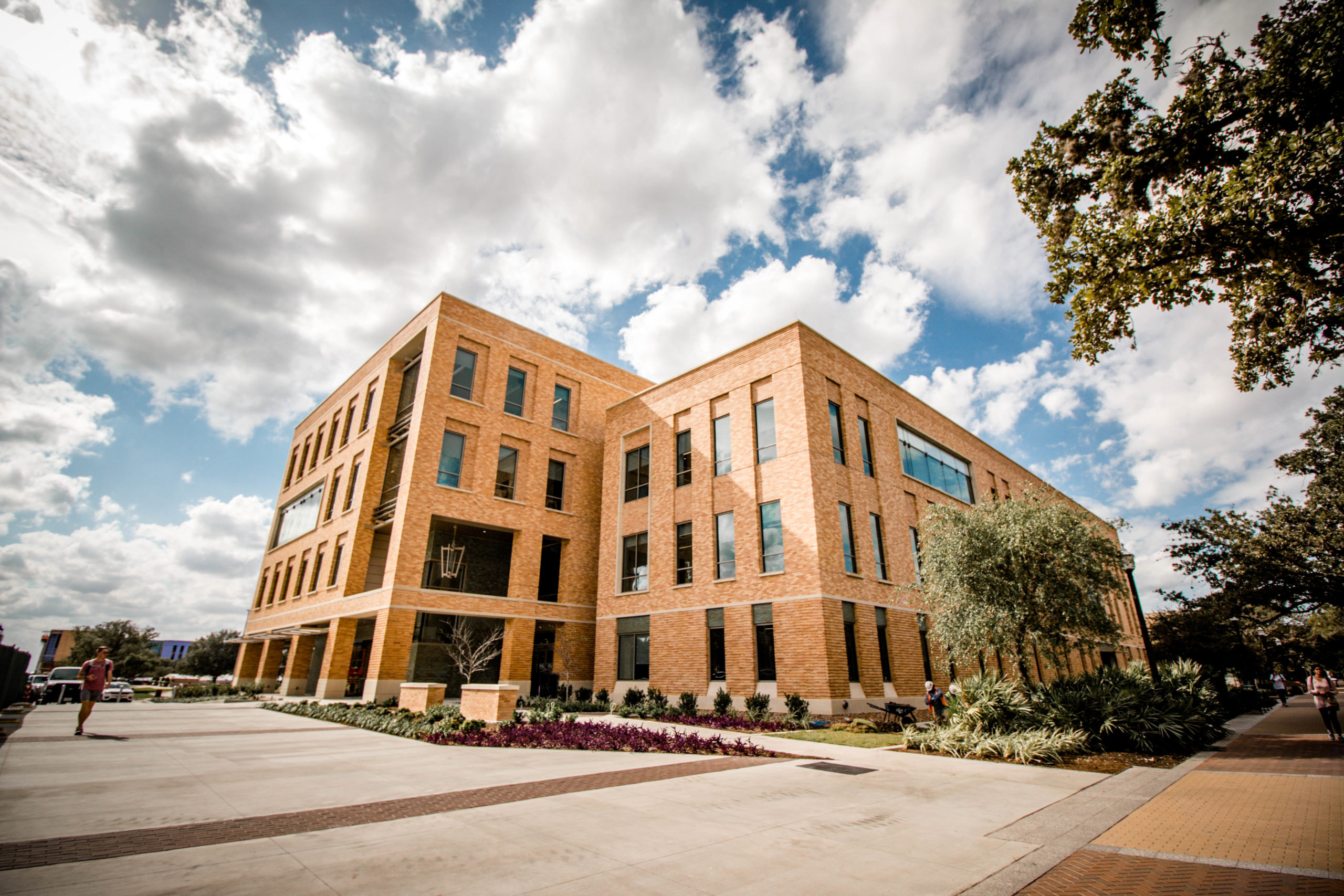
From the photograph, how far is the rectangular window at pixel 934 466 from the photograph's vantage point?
90.6ft

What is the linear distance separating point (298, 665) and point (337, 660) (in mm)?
7094

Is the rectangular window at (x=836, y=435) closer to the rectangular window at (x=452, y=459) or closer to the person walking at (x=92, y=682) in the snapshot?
the rectangular window at (x=452, y=459)

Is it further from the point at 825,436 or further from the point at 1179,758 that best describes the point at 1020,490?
the point at 1179,758

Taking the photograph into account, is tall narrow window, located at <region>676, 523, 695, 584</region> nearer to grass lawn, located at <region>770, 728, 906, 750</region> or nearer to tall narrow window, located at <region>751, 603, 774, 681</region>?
tall narrow window, located at <region>751, 603, 774, 681</region>

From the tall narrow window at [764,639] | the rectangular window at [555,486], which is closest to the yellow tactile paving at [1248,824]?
the tall narrow window at [764,639]

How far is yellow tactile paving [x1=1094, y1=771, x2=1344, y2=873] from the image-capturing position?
5250 mm

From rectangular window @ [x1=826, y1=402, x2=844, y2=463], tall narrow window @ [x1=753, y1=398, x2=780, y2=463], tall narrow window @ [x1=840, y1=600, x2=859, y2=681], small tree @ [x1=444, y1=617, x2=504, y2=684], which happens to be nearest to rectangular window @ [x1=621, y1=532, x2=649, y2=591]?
small tree @ [x1=444, y1=617, x2=504, y2=684]

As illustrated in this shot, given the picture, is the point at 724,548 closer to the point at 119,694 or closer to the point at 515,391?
the point at 515,391

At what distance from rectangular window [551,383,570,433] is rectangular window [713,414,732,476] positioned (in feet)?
34.0

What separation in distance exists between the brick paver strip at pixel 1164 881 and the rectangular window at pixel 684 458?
20.1m

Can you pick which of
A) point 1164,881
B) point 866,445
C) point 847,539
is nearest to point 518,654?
point 847,539

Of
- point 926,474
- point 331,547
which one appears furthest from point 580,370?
point 926,474

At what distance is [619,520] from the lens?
27438 mm

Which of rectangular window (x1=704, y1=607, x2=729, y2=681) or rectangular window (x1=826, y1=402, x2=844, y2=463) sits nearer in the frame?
rectangular window (x1=704, y1=607, x2=729, y2=681)
